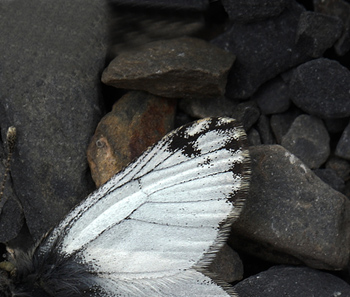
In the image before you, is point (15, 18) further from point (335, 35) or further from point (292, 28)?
point (335, 35)

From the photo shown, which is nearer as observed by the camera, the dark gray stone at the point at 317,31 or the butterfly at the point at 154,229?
the butterfly at the point at 154,229

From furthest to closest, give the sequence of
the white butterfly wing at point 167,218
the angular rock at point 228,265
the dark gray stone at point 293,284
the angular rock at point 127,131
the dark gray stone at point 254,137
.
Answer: the dark gray stone at point 254,137, the angular rock at point 127,131, the angular rock at point 228,265, the dark gray stone at point 293,284, the white butterfly wing at point 167,218

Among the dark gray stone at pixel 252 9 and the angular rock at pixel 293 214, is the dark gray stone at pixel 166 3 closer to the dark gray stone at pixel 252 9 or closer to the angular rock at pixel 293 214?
the dark gray stone at pixel 252 9

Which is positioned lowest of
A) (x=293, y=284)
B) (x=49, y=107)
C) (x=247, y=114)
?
(x=293, y=284)

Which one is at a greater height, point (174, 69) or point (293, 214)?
point (174, 69)

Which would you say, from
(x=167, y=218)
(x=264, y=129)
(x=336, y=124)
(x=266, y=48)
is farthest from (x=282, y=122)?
(x=167, y=218)

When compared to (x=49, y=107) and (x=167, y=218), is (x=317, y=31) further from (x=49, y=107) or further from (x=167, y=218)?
(x=49, y=107)

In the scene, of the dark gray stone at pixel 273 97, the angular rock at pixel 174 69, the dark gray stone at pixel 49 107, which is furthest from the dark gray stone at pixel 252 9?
the dark gray stone at pixel 49 107
